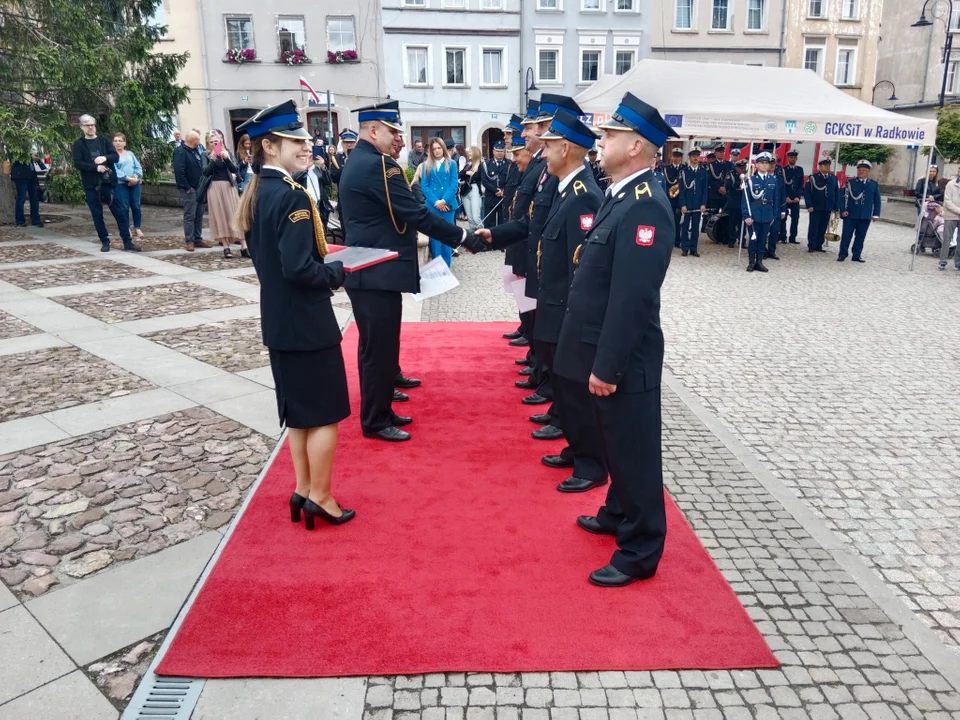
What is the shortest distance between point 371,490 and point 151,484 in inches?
51.5

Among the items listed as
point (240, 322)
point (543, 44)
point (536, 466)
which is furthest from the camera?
point (543, 44)

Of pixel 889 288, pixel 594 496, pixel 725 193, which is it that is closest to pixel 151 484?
pixel 594 496

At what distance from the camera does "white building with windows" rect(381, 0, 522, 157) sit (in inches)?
1207

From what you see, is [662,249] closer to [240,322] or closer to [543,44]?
[240,322]

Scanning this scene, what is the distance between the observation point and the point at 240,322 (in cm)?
827

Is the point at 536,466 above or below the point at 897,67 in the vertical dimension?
below

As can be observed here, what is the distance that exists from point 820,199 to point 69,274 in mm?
13611

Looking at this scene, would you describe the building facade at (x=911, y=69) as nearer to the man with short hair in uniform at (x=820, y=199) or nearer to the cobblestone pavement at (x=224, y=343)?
the man with short hair in uniform at (x=820, y=199)

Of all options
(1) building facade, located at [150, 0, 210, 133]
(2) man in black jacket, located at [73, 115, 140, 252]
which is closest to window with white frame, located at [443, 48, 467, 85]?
(1) building facade, located at [150, 0, 210, 133]

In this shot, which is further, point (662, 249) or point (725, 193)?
point (725, 193)

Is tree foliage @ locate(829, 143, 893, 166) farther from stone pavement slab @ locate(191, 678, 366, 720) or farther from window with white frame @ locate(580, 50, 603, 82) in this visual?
stone pavement slab @ locate(191, 678, 366, 720)

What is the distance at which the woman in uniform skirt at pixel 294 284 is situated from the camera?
341 centimetres

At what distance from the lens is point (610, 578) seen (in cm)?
340

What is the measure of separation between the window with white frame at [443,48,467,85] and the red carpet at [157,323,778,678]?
29408 mm
